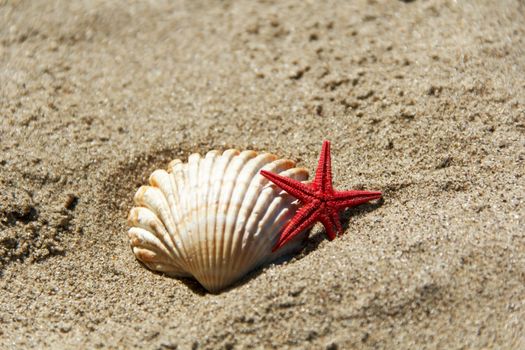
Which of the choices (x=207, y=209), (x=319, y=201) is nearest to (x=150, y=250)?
(x=207, y=209)

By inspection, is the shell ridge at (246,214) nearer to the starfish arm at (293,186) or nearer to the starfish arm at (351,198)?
the starfish arm at (293,186)

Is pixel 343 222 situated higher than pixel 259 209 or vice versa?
pixel 259 209

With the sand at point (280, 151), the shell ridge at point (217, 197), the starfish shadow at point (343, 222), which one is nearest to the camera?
the sand at point (280, 151)

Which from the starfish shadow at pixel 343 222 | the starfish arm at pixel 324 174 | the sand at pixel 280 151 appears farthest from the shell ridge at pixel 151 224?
the starfish arm at pixel 324 174

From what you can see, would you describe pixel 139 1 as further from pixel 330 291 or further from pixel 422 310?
pixel 422 310

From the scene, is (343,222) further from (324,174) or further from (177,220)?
(177,220)

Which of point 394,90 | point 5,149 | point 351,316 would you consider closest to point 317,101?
point 394,90

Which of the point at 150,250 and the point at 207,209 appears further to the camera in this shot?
the point at 150,250

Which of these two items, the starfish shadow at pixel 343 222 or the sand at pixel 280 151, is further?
the starfish shadow at pixel 343 222
